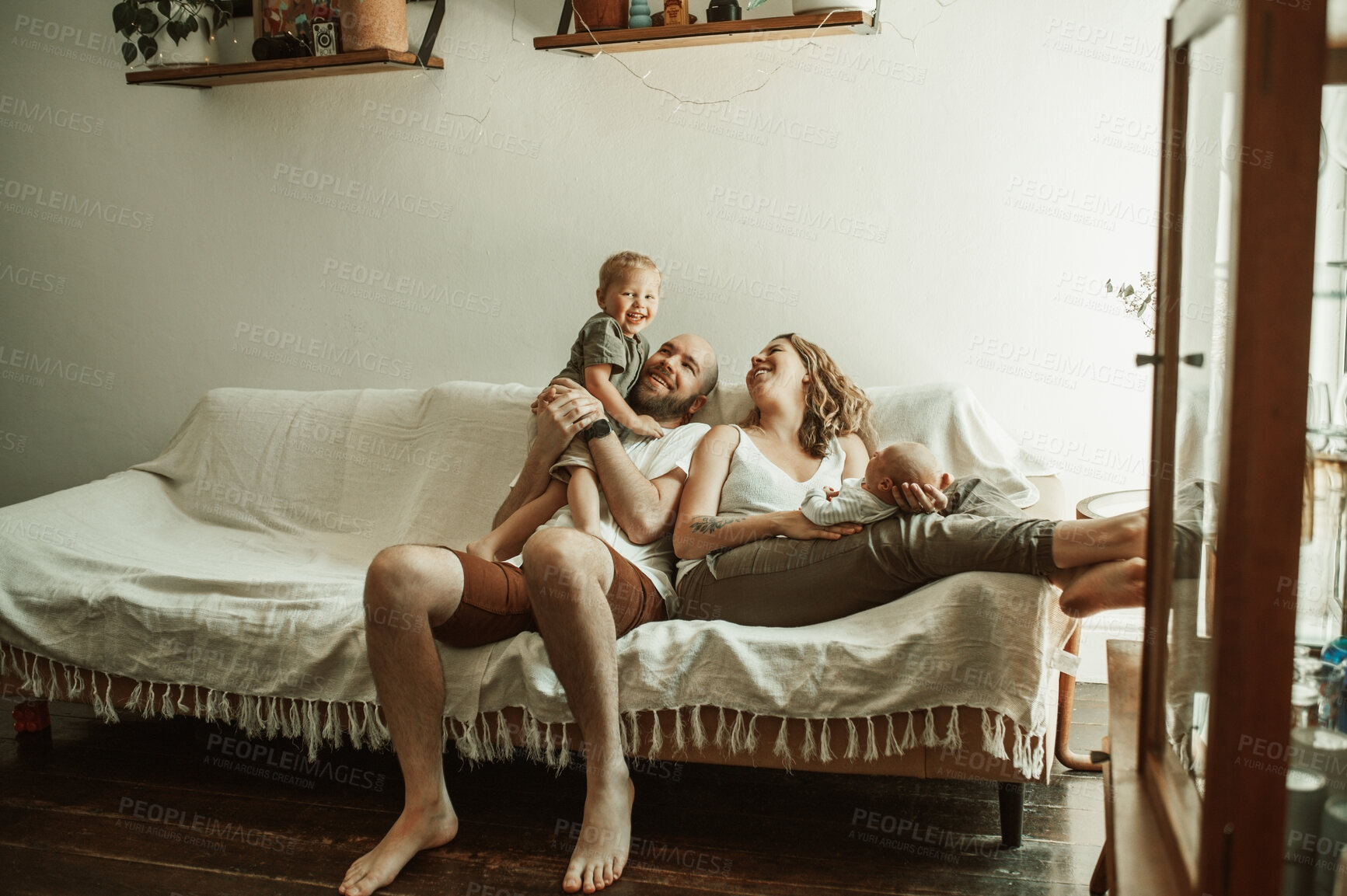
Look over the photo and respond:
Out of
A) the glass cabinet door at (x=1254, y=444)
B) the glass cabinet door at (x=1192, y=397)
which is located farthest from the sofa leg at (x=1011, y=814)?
the glass cabinet door at (x=1254, y=444)

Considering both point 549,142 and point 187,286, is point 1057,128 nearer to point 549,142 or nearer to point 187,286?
point 549,142

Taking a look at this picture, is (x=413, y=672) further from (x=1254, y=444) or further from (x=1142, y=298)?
(x=1142, y=298)

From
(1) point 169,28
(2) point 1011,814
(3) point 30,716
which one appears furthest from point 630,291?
(3) point 30,716

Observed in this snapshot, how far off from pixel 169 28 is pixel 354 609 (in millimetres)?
1815

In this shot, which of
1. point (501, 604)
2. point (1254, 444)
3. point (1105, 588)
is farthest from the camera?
point (501, 604)

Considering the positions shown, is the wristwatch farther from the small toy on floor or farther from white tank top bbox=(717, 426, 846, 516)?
the small toy on floor

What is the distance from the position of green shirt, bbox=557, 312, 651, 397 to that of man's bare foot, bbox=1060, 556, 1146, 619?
114cm

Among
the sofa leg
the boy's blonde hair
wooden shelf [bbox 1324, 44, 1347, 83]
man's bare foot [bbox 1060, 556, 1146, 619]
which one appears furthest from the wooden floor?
wooden shelf [bbox 1324, 44, 1347, 83]

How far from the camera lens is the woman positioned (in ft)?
5.21

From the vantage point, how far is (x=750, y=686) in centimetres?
170

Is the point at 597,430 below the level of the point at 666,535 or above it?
above

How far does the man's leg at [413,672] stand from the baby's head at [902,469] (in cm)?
75

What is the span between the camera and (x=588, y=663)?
1.69 m

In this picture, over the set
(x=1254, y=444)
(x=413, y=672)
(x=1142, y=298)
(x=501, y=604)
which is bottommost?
(x=413, y=672)
